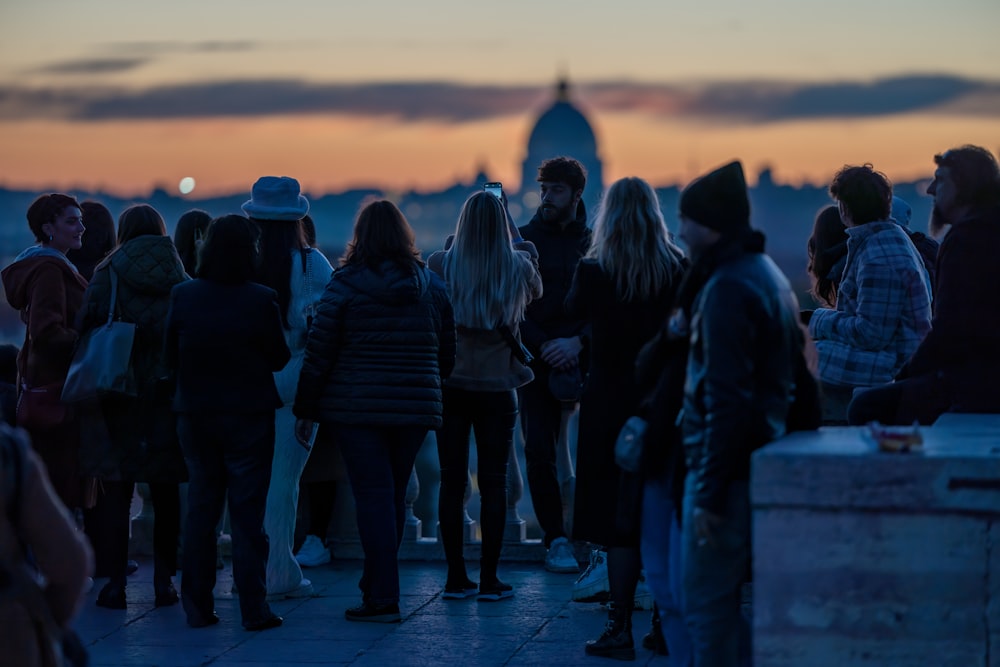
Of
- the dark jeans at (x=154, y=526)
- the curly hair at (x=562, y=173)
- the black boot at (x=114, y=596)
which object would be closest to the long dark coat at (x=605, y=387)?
the curly hair at (x=562, y=173)

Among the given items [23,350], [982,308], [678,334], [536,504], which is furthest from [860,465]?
[23,350]

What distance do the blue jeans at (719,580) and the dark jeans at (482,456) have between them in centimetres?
251

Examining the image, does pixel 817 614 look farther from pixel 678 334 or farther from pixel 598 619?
pixel 598 619

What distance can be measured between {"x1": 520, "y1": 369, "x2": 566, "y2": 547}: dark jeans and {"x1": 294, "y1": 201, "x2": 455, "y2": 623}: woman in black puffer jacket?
3.26 feet

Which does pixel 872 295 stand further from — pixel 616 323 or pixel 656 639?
pixel 656 639

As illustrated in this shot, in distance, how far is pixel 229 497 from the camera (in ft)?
21.7

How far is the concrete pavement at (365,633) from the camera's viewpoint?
617cm

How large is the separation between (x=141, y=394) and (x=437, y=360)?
1264 mm

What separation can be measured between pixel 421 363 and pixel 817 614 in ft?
8.64

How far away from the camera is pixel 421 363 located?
6621mm

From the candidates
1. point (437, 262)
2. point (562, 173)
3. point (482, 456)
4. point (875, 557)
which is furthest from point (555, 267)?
point (875, 557)

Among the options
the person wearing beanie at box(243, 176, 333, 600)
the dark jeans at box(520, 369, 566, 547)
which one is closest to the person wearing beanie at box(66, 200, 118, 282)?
the person wearing beanie at box(243, 176, 333, 600)

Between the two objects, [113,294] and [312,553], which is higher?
[113,294]

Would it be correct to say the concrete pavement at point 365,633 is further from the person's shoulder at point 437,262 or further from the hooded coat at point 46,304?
the person's shoulder at point 437,262
